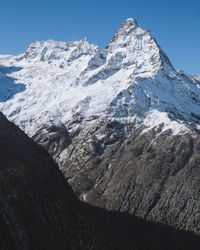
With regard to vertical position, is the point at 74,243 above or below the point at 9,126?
below

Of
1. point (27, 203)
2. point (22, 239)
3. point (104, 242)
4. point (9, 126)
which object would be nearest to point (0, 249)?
point (22, 239)

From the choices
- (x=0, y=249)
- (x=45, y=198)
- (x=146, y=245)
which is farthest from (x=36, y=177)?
(x=146, y=245)

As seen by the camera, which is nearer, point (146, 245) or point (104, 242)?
point (104, 242)

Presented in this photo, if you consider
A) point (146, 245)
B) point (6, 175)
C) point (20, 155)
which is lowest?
point (146, 245)

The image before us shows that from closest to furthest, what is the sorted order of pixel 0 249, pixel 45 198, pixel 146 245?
pixel 0 249 < pixel 45 198 < pixel 146 245

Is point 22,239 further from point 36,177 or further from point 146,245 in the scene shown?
point 146,245

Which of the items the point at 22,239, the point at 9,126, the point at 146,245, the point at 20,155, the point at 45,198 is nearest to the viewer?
the point at 22,239

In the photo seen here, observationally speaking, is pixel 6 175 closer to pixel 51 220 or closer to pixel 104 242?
pixel 51 220
